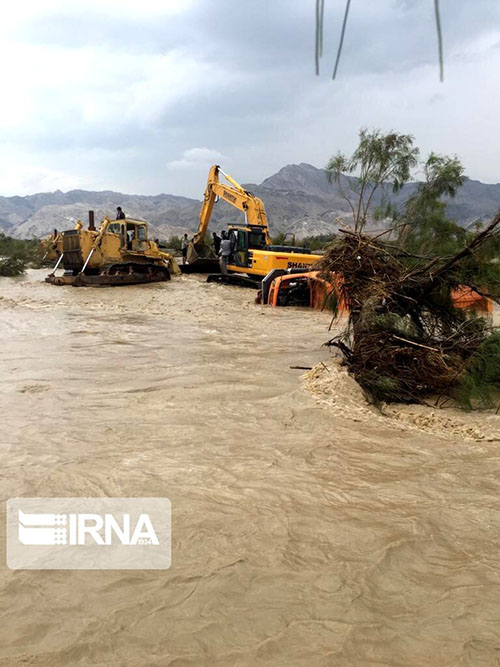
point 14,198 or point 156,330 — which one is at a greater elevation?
point 14,198

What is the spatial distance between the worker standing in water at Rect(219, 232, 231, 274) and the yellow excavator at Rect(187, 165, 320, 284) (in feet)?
0.51

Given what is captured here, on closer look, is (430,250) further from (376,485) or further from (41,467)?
(41,467)

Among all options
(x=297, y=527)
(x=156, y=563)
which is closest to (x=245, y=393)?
(x=297, y=527)

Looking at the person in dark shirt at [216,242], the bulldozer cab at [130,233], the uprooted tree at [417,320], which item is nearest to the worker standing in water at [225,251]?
the person in dark shirt at [216,242]

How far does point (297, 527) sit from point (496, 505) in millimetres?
1250

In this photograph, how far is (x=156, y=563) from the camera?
2.50m

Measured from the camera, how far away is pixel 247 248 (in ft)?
61.0

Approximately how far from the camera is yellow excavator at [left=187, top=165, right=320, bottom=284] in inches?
660

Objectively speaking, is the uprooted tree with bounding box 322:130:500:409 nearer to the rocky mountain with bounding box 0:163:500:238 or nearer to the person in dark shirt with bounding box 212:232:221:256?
the person in dark shirt with bounding box 212:232:221:256

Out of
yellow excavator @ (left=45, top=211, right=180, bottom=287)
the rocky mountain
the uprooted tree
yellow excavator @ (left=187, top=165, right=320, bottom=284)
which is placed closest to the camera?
the uprooted tree

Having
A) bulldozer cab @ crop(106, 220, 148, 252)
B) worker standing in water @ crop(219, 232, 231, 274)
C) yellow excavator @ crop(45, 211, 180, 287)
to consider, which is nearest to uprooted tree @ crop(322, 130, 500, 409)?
worker standing in water @ crop(219, 232, 231, 274)

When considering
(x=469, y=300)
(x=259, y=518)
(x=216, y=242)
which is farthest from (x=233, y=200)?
(x=259, y=518)

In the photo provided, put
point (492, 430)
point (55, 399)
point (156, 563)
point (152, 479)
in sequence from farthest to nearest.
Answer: point (55, 399)
point (492, 430)
point (152, 479)
point (156, 563)

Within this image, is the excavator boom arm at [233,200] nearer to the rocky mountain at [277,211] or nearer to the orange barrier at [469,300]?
the orange barrier at [469,300]
